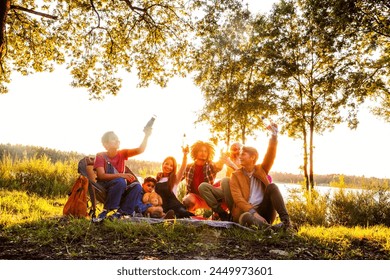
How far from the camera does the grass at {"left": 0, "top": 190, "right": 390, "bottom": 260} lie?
429 cm

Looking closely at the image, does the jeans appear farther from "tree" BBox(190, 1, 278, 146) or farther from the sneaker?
"tree" BBox(190, 1, 278, 146)

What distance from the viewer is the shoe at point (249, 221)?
532 cm

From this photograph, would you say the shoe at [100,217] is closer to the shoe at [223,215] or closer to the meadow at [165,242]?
the meadow at [165,242]

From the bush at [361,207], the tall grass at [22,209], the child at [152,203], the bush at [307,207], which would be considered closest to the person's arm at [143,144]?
the child at [152,203]

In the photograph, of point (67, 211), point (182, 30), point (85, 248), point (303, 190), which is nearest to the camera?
point (85, 248)

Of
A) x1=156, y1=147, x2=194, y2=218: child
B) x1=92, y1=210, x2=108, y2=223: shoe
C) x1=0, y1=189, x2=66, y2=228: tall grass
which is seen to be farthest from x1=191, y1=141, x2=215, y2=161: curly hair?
x1=0, y1=189, x2=66, y2=228: tall grass

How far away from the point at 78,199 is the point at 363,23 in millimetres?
7840

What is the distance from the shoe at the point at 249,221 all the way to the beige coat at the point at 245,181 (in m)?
0.09

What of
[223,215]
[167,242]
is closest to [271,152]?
[223,215]

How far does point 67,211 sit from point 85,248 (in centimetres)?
196

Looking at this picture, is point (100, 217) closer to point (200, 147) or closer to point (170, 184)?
point (170, 184)

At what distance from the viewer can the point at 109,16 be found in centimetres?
1049

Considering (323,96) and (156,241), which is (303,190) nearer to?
(323,96)
